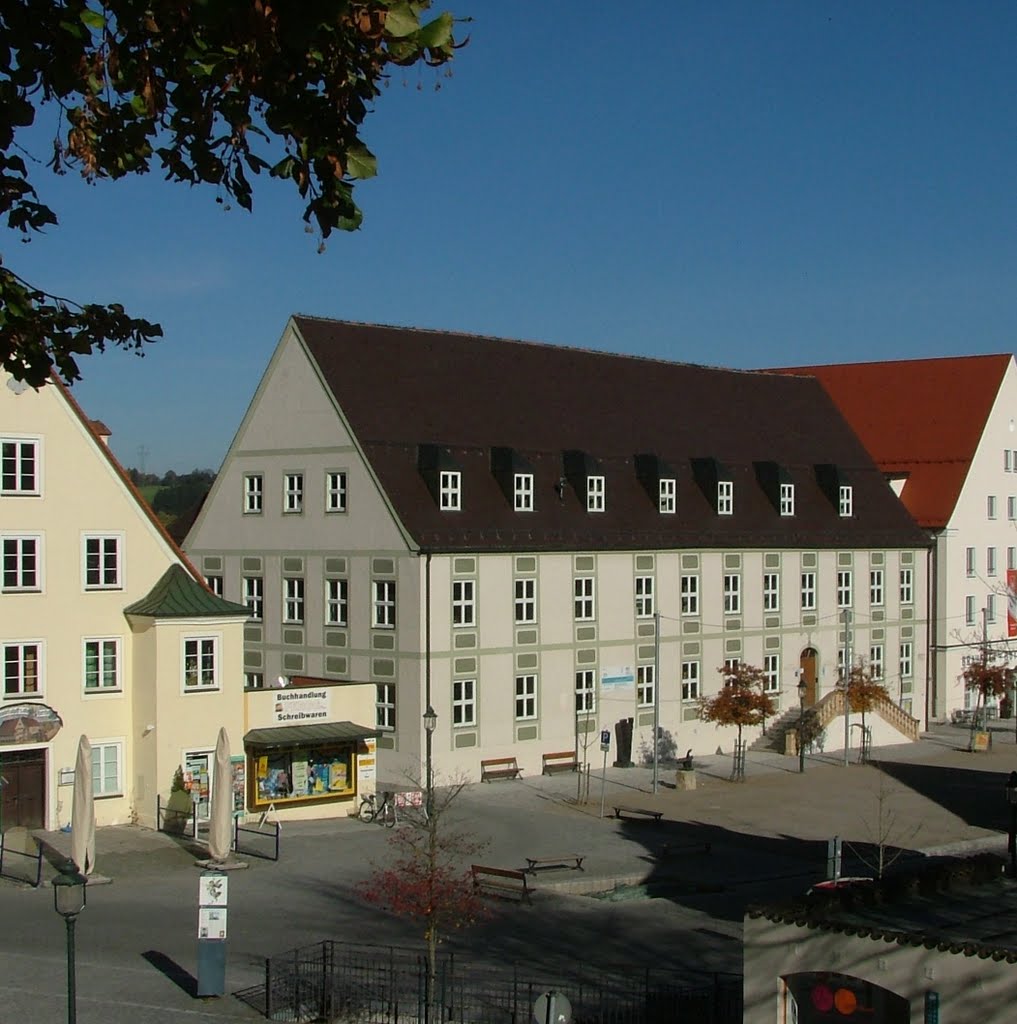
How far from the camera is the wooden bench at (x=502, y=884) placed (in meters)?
30.1

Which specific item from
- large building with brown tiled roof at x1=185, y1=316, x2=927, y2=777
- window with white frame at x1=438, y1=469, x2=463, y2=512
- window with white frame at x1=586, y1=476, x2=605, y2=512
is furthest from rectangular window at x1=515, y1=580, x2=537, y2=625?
window with white frame at x1=586, y1=476, x2=605, y2=512

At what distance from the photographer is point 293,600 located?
48.3 meters

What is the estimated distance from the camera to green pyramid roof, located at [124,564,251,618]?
36.4 m

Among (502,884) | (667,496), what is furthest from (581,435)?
(502,884)

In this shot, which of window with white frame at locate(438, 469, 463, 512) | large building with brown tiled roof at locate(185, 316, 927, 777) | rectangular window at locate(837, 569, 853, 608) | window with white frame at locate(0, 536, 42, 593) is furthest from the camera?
rectangular window at locate(837, 569, 853, 608)

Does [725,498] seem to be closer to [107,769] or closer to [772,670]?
[772,670]

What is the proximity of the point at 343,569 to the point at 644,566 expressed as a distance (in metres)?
9.99

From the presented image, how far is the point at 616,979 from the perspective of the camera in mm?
23094

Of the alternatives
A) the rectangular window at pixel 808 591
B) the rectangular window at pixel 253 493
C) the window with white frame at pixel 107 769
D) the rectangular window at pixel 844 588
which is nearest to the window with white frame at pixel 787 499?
the rectangular window at pixel 808 591

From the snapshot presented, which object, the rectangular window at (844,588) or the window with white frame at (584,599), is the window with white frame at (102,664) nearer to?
the window with white frame at (584,599)

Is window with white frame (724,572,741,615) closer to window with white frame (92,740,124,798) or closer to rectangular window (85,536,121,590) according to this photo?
rectangular window (85,536,121,590)

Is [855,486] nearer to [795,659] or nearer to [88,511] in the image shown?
[795,659]

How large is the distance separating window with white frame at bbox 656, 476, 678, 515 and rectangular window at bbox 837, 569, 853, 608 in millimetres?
8396

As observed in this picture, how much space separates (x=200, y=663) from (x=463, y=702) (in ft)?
33.1
